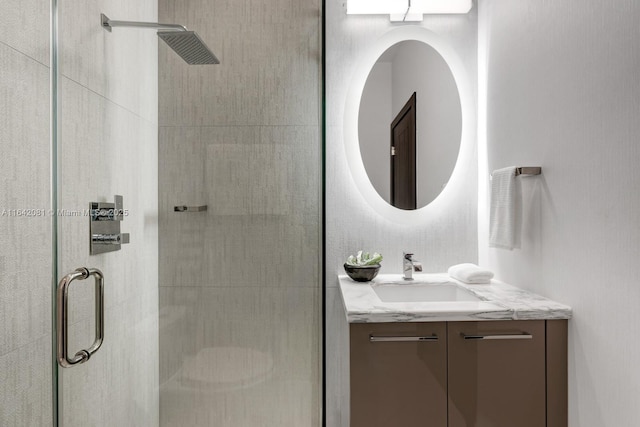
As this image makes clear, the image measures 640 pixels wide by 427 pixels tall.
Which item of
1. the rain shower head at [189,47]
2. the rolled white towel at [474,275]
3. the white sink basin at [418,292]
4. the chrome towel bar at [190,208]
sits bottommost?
the white sink basin at [418,292]

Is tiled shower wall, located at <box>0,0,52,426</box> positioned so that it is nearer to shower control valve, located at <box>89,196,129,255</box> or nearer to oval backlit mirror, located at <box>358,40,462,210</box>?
shower control valve, located at <box>89,196,129,255</box>

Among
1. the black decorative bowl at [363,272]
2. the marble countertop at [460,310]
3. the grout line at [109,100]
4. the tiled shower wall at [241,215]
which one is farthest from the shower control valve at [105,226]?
the black decorative bowl at [363,272]

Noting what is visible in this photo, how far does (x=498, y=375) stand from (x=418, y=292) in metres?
→ 0.58

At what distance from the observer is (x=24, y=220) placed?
3.40ft

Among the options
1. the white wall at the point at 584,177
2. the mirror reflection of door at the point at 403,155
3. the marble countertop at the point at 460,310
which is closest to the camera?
the white wall at the point at 584,177

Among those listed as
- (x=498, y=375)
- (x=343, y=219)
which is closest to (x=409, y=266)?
(x=343, y=219)

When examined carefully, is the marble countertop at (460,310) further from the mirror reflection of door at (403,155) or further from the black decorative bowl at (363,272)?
the mirror reflection of door at (403,155)

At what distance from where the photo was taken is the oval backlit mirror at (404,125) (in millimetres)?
2186

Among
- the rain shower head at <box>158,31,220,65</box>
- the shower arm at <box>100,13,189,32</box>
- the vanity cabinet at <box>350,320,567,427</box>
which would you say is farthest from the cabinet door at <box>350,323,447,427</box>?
the shower arm at <box>100,13,189,32</box>

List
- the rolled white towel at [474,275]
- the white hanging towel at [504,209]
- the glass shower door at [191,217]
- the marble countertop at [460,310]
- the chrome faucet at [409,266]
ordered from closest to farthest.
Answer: the glass shower door at [191,217] → the marble countertop at [460,310] → the white hanging towel at [504,209] → the rolled white towel at [474,275] → the chrome faucet at [409,266]

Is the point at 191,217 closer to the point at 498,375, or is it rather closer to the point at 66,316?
the point at 66,316

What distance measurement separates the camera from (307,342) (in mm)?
1346

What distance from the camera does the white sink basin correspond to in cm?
198

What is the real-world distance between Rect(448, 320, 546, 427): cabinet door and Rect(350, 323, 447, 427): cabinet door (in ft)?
0.16
